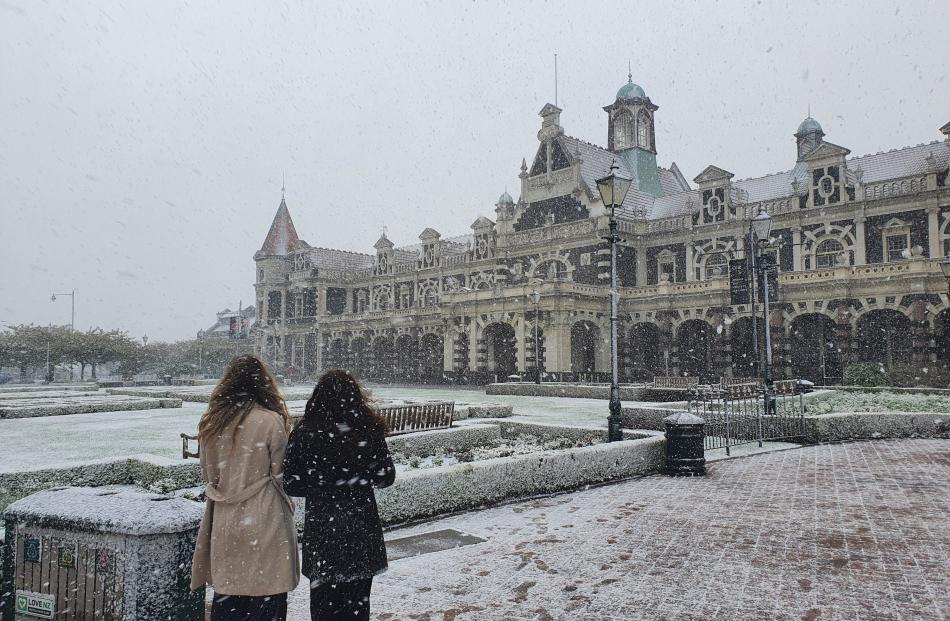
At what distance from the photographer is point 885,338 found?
109 feet

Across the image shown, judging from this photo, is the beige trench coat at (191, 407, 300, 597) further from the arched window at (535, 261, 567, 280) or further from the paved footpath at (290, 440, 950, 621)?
the arched window at (535, 261, 567, 280)

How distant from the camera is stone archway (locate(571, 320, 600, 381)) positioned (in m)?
41.9

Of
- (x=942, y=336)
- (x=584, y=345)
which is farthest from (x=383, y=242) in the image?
(x=942, y=336)

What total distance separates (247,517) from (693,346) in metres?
37.9

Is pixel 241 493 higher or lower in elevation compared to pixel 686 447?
higher

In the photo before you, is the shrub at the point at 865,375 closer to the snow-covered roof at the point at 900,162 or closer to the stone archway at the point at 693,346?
the stone archway at the point at 693,346

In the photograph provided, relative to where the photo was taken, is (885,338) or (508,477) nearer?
(508,477)

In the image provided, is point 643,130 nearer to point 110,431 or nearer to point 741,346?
point 741,346

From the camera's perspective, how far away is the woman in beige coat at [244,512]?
146 inches

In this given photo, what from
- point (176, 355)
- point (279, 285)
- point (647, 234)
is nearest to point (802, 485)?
point (647, 234)

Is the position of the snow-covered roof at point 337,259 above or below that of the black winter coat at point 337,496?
above

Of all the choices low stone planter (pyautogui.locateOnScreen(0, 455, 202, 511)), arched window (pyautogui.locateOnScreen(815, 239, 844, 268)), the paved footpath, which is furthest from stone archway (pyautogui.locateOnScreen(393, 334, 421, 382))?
the paved footpath

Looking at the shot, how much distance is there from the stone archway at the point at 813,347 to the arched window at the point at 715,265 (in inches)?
225

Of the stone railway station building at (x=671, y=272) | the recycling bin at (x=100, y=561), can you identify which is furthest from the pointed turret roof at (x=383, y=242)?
the recycling bin at (x=100, y=561)
